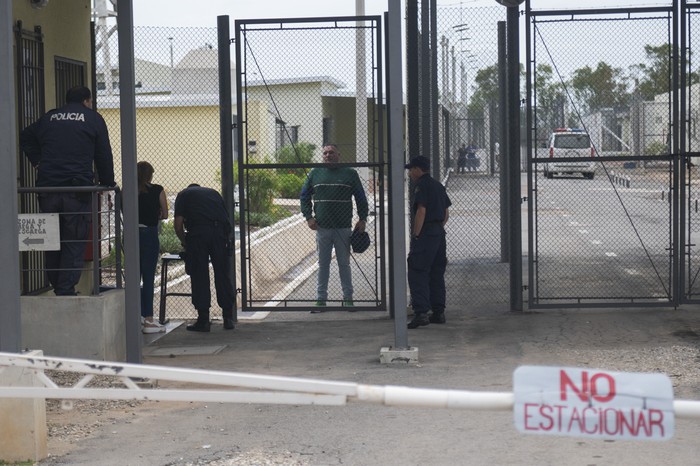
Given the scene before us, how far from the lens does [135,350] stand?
9117 mm

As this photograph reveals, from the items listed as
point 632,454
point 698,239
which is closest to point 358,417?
point 632,454

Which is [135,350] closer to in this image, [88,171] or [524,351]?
[88,171]

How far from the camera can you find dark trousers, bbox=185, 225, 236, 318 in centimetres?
1196

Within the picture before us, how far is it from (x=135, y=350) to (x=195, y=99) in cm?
1962

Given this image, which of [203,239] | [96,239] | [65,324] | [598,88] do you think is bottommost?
[65,324]

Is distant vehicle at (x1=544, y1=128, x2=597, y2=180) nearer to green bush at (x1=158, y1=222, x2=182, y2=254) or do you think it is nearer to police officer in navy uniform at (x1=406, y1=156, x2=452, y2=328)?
police officer in navy uniform at (x1=406, y1=156, x2=452, y2=328)

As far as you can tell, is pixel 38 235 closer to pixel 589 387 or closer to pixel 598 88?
pixel 598 88

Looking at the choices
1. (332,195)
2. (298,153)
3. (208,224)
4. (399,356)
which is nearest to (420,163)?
(332,195)

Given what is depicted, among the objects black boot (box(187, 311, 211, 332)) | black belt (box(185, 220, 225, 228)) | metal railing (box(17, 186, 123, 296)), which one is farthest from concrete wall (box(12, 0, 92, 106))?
black boot (box(187, 311, 211, 332))

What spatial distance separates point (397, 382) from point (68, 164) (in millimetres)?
3300

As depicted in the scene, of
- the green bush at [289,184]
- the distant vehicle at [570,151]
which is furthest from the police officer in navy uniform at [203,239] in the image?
the green bush at [289,184]

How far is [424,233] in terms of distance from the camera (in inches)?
464

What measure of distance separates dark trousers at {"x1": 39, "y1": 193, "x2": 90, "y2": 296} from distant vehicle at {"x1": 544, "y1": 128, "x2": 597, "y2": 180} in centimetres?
487

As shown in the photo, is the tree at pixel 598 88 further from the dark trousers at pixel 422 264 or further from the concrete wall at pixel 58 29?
the concrete wall at pixel 58 29
